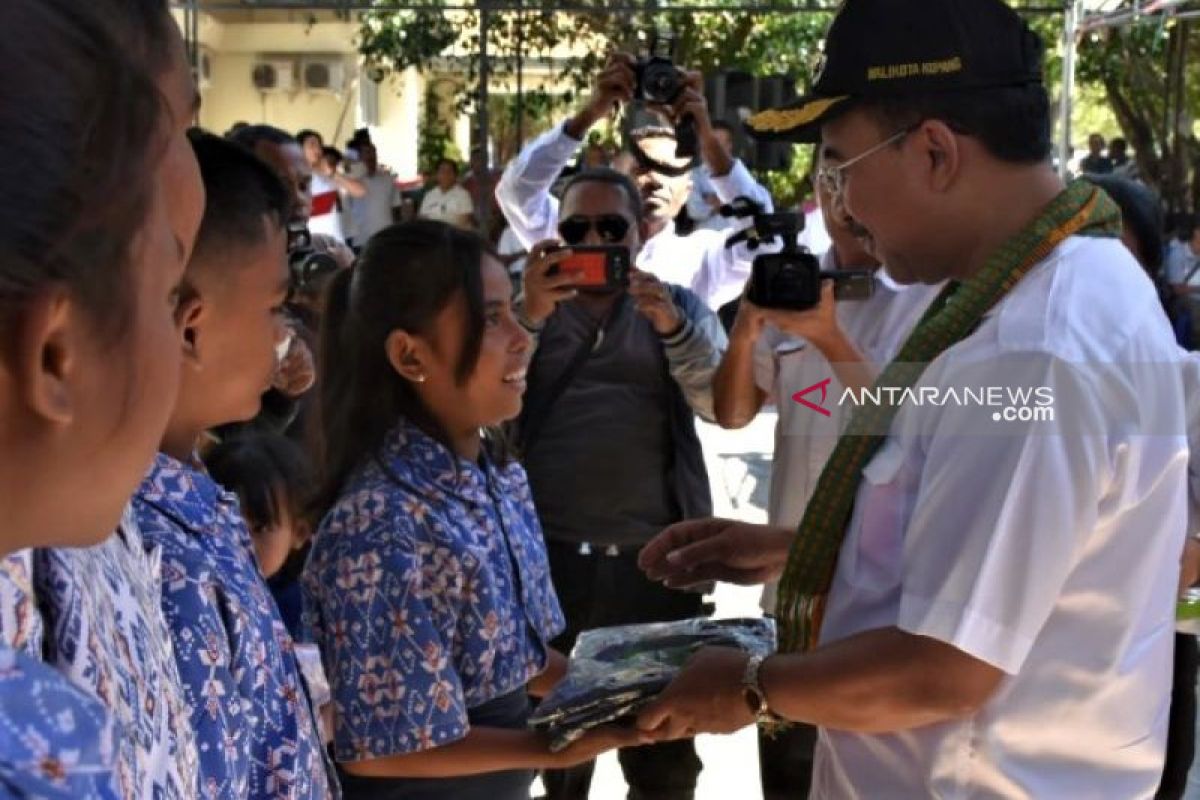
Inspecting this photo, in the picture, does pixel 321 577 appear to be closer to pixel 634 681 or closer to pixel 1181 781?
pixel 634 681

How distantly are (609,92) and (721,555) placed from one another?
8.42 ft

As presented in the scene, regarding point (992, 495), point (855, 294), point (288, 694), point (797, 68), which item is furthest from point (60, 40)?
point (797, 68)

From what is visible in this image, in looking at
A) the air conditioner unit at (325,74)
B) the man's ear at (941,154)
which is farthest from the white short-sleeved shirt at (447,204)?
the man's ear at (941,154)

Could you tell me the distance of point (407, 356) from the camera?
238cm

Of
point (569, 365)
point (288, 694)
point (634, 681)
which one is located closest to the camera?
point (288, 694)

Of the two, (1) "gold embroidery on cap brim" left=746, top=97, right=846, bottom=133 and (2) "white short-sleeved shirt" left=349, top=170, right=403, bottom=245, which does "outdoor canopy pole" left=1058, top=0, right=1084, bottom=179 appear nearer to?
(2) "white short-sleeved shirt" left=349, top=170, right=403, bottom=245

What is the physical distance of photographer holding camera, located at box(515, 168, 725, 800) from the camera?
13.2 feet

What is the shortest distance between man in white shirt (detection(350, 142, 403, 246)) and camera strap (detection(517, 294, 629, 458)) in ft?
24.6

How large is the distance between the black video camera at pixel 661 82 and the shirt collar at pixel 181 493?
10.9 feet

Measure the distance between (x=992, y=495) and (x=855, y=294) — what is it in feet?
6.07

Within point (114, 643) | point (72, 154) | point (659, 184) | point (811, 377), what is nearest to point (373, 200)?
point (659, 184)

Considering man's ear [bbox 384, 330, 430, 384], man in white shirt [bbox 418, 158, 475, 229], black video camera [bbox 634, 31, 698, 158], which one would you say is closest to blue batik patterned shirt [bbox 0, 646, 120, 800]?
man's ear [bbox 384, 330, 430, 384]

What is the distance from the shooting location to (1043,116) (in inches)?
77.4

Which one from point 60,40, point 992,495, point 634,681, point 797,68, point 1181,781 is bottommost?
point 1181,781
